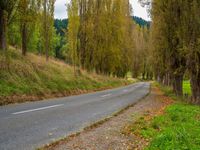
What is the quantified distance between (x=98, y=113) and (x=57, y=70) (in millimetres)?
16025

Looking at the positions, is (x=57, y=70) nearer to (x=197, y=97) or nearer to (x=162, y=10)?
(x=162, y=10)

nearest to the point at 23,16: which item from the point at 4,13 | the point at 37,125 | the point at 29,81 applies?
the point at 4,13

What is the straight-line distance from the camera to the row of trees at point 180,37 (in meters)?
20.0

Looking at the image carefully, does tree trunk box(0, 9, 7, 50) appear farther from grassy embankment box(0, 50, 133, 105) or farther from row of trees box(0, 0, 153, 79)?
row of trees box(0, 0, 153, 79)

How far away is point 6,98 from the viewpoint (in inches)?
680

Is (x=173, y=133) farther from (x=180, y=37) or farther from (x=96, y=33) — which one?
(x=96, y=33)

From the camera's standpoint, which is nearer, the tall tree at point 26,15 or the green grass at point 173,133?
the green grass at point 173,133

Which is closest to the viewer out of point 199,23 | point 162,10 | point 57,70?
point 199,23

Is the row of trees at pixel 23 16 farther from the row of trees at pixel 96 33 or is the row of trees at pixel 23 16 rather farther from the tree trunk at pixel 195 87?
the tree trunk at pixel 195 87

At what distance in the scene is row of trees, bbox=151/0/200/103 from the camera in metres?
20.0

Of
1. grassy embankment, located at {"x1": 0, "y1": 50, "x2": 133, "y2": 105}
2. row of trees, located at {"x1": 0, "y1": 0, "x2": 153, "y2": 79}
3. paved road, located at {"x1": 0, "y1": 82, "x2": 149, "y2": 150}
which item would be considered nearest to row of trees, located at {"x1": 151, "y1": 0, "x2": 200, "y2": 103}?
paved road, located at {"x1": 0, "y1": 82, "x2": 149, "y2": 150}

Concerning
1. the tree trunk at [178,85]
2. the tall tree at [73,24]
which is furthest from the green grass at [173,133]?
the tall tree at [73,24]

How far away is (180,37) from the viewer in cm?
2136

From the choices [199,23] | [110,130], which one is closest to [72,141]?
[110,130]
